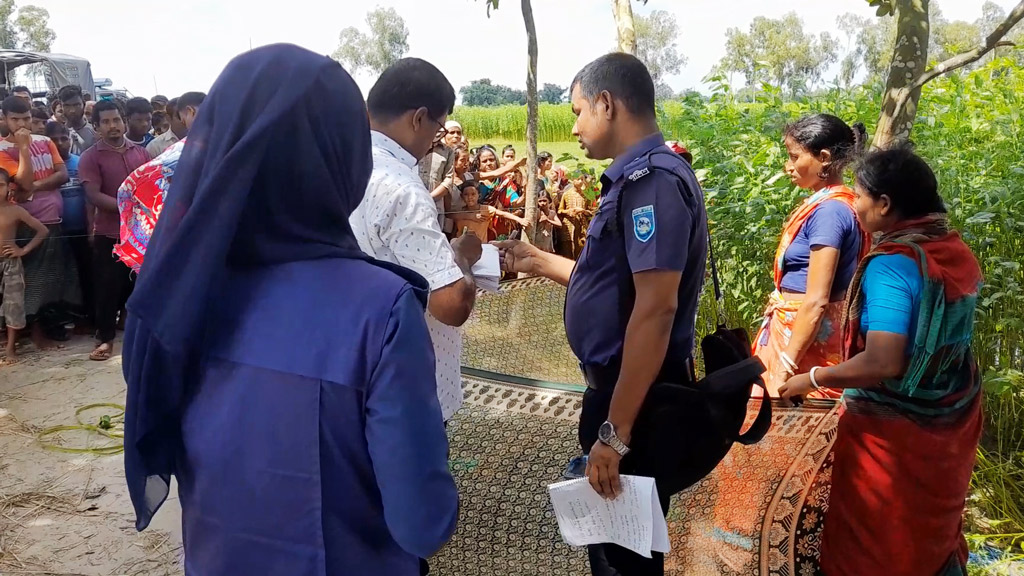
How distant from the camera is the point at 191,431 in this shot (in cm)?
111

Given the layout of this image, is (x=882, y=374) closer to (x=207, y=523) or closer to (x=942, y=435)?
(x=942, y=435)

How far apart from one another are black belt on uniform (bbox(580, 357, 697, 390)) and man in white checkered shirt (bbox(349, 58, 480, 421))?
0.34 m

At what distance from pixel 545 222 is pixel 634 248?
6.49 meters

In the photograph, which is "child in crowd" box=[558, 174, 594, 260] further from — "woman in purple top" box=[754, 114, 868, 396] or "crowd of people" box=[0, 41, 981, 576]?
"woman in purple top" box=[754, 114, 868, 396]

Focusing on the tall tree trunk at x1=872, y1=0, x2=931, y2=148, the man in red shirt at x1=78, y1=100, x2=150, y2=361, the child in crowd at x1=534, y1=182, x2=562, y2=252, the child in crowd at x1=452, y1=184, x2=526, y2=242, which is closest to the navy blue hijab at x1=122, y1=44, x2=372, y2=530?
the tall tree trunk at x1=872, y1=0, x2=931, y2=148

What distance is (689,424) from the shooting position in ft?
5.61

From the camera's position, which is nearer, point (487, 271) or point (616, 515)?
point (616, 515)

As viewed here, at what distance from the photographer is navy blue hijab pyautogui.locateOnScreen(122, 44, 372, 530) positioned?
1.02 meters

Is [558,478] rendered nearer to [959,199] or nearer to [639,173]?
[639,173]

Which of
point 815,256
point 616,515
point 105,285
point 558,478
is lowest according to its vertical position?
point 558,478

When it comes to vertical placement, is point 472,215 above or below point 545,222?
above

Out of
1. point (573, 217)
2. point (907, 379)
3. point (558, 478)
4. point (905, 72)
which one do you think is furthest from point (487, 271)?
point (573, 217)

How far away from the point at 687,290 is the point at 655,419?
31 cm

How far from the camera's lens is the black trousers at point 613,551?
177cm
